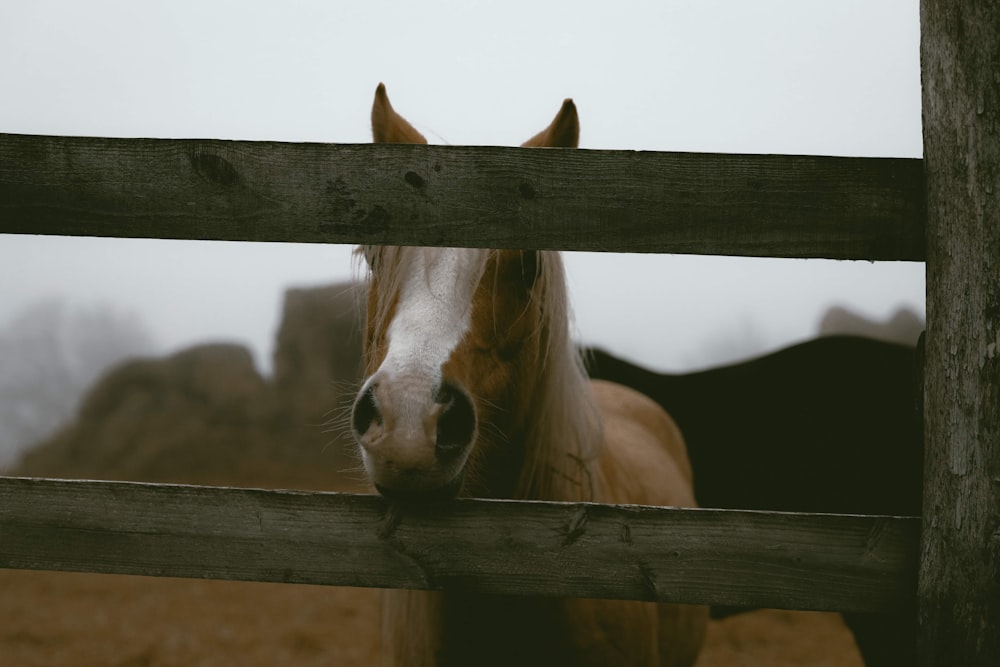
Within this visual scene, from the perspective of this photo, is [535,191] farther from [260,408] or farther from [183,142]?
[260,408]

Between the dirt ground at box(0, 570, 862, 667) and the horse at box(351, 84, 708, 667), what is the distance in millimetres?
3025

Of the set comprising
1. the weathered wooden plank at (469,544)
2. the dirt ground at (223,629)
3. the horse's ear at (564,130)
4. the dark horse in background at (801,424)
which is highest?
the horse's ear at (564,130)

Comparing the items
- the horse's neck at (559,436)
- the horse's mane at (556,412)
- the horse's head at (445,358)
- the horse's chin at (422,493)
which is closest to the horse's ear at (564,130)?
the horse's head at (445,358)

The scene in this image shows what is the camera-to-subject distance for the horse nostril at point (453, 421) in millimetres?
1310

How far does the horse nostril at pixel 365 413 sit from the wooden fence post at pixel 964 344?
969mm

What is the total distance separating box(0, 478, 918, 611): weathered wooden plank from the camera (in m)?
1.28

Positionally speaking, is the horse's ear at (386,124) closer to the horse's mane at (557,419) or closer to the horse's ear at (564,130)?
the horse's ear at (564,130)

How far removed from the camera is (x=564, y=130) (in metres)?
1.78

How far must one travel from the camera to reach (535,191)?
1250mm

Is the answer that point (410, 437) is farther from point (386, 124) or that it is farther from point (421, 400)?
point (386, 124)

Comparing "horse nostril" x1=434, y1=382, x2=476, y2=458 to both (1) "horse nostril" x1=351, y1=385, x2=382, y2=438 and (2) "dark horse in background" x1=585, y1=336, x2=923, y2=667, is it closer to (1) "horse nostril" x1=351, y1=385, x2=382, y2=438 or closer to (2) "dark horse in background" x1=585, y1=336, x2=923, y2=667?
(1) "horse nostril" x1=351, y1=385, x2=382, y2=438

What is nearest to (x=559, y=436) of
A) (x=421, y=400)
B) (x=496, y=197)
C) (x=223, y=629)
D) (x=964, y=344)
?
(x=421, y=400)

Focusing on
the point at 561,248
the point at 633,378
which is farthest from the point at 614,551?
the point at 633,378

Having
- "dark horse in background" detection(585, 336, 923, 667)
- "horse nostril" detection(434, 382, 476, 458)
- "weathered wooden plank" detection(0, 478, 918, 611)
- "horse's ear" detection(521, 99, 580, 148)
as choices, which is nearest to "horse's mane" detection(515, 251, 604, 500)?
"horse's ear" detection(521, 99, 580, 148)
